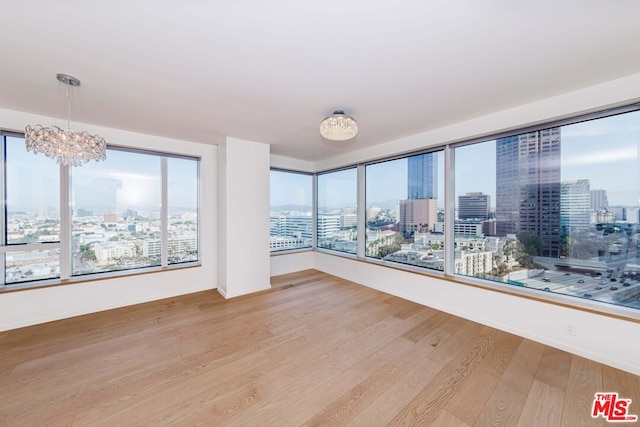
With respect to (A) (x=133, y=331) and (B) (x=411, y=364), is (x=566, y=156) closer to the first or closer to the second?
(B) (x=411, y=364)

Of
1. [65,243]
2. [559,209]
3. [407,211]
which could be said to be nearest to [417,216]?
[407,211]

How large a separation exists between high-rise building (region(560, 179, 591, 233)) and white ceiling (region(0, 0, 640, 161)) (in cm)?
94

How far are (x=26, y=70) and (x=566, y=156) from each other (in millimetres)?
4936

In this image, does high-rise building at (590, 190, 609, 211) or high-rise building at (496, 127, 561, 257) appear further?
high-rise building at (496, 127, 561, 257)

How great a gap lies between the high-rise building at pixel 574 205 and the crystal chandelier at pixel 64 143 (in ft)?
15.0

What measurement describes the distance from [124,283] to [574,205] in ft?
18.2

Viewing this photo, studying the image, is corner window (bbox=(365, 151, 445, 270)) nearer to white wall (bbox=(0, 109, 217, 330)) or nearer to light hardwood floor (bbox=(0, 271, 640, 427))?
light hardwood floor (bbox=(0, 271, 640, 427))

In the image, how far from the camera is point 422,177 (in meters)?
3.66

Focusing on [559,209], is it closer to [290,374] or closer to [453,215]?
[453,215]

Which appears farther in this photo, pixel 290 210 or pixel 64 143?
pixel 290 210

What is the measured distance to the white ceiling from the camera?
4.39 feet

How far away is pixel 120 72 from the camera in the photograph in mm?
1915

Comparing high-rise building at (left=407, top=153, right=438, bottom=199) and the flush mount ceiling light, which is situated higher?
the flush mount ceiling light

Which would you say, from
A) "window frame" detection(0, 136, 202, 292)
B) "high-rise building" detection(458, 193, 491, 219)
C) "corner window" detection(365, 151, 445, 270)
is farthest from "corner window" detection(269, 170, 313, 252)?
"high-rise building" detection(458, 193, 491, 219)
